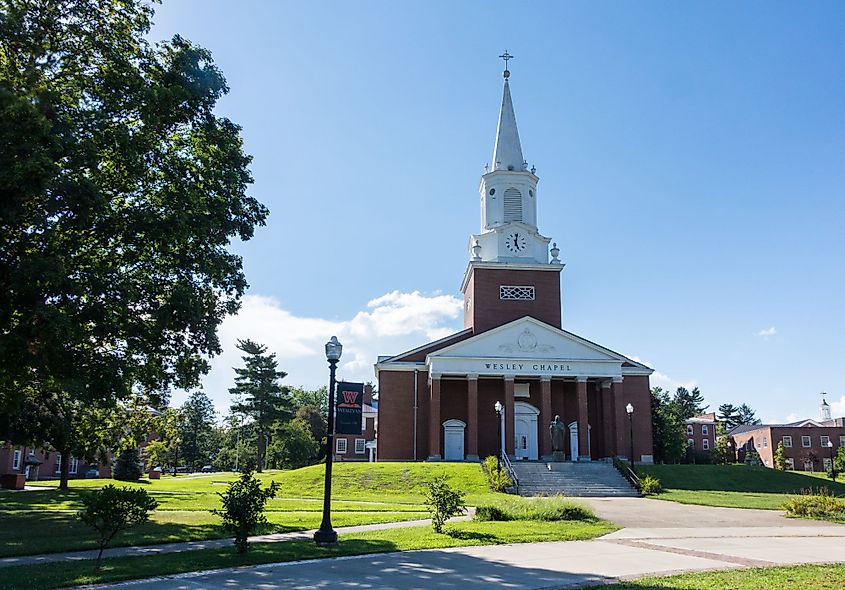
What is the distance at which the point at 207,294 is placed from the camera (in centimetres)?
1745

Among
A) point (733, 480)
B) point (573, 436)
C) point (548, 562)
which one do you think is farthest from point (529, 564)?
point (573, 436)

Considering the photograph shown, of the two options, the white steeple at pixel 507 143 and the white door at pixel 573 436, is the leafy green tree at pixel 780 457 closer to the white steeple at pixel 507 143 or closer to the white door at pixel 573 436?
the white door at pixel 573 436

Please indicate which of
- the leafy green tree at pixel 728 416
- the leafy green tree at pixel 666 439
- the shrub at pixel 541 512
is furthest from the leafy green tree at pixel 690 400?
the shrub at pixel 541 512

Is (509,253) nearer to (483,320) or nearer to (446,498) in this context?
(483,320)

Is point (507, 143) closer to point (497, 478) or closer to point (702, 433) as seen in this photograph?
point (497, 478)

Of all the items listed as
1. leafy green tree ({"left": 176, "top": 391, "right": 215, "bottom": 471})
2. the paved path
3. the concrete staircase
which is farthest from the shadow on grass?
leafy green tree ({"left": 176, "top": 391, "right": 215, "bottom": 471})

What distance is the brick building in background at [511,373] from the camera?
132ft

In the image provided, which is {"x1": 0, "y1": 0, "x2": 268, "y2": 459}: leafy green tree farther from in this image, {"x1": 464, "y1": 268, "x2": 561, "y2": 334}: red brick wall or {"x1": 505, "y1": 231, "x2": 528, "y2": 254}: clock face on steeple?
{"x1": 505, "y1": 231, "x2": 528, "y2": 254}: clock face on steeple

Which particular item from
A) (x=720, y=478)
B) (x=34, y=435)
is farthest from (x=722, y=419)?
(x=34, y=435)

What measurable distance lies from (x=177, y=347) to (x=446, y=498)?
26.0 feet

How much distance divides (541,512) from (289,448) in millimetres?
46475

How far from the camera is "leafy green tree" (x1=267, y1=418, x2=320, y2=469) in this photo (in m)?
61.1

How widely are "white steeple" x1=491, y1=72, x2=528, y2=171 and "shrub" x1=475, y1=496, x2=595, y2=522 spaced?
30.2 meters

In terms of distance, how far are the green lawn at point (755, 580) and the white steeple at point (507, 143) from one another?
3720 cm
